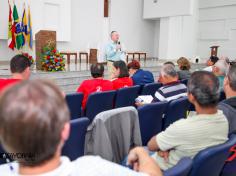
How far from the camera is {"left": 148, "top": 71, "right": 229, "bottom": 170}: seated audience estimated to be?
1460 mm

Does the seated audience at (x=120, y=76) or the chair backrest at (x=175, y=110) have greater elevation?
the seated audience at (x=120, y=76)

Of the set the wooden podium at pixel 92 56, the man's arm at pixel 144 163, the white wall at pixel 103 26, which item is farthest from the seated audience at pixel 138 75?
the white wall at pixel 103 26

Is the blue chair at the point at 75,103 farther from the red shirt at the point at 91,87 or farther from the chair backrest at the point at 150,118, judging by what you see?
the chair backrest at the point at 150,118

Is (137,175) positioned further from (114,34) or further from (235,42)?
(235,42)

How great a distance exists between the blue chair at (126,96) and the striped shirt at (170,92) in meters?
0.55

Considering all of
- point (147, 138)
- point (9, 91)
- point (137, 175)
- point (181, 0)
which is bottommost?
point (147, 138)

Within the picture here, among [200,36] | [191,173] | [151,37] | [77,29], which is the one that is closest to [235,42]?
[200,36]

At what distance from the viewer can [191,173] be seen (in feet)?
4.01

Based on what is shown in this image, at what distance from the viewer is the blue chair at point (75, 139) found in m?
1.63

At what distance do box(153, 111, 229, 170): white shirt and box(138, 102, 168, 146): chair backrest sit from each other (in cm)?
70

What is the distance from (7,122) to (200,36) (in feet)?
39.1

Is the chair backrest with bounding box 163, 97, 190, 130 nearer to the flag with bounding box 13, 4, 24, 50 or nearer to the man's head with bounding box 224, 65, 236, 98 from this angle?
the man's head with bounding box 224, 65, 236, 98

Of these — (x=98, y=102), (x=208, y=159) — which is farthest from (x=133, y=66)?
(x=208, y=159)

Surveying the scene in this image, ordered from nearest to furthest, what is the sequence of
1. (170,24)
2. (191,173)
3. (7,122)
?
(7,122)
(191,173)
(170,24)
